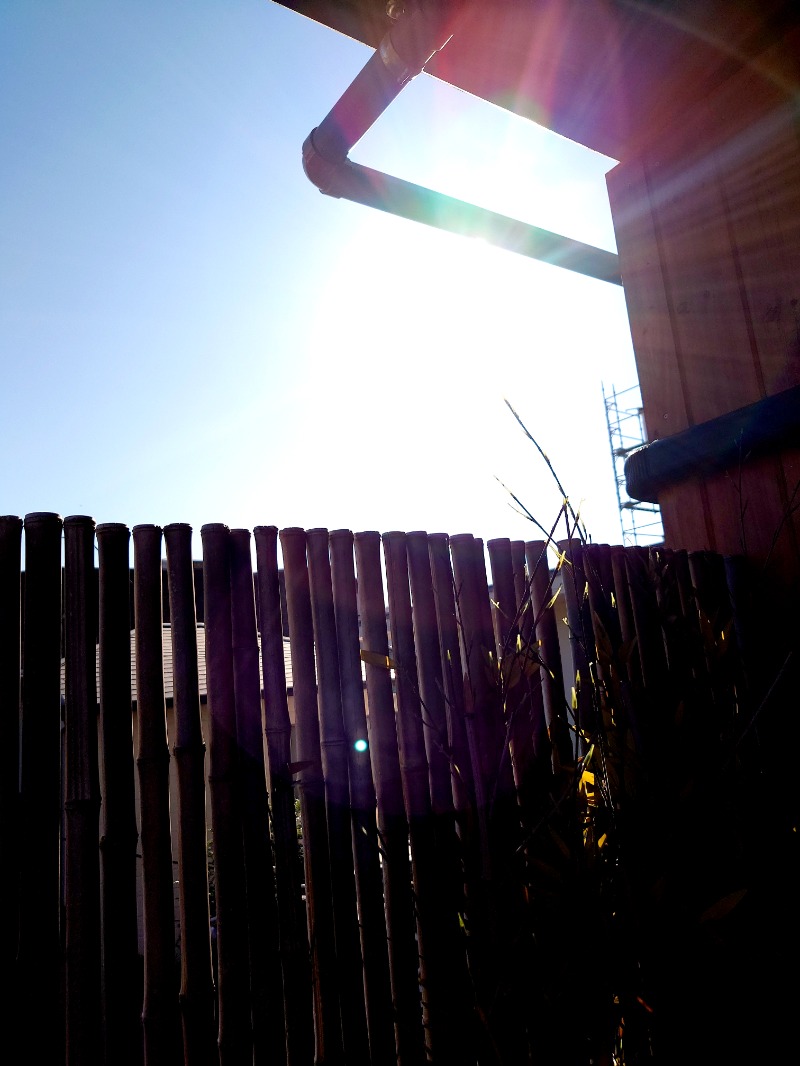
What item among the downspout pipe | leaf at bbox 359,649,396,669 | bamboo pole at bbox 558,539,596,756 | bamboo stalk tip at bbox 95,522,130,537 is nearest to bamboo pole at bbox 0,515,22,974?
bamboo stalk tip at bbox 95,522,130,537

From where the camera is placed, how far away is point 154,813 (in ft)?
4.47

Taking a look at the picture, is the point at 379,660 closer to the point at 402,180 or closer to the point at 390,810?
the point at 390,810

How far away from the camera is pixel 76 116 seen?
9.36ft

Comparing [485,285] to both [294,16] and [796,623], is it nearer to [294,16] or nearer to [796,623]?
[294,16]

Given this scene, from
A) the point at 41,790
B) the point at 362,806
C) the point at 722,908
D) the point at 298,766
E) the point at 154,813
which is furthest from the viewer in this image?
the point at 362,806

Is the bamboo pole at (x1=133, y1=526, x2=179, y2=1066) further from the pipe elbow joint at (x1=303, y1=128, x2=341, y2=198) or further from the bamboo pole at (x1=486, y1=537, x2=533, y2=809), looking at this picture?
the pipe elbow joint at (x1=303, y1=128, x2=341, y2=198)

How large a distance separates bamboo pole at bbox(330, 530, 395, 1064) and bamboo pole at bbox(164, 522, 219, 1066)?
13.4 inches

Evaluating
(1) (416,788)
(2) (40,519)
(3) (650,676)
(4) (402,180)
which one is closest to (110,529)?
(2) (40,519)

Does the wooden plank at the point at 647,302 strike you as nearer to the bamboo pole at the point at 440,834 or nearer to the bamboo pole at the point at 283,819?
the bamboo pole at the point at 440,834

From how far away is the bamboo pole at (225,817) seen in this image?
1346 millimetres

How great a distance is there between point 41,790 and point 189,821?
29cm

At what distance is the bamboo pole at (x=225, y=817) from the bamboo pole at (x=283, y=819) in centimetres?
8

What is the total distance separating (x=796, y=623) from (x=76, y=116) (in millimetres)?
3357

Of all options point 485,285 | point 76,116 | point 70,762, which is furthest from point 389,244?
point 70,762
